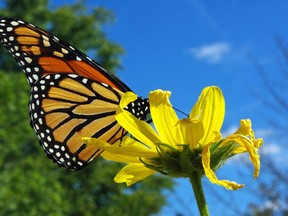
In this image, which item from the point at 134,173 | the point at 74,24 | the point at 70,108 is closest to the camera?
the point at 134,173

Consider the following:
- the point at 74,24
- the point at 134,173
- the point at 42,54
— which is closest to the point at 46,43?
the point at 42,54

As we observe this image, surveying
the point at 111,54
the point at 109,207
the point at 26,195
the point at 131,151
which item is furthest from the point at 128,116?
the point at 111,54

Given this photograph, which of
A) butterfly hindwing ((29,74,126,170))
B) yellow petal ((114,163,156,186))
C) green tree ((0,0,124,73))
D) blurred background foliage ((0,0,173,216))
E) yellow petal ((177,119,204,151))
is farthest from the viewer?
green tree ((0,0,124,73))

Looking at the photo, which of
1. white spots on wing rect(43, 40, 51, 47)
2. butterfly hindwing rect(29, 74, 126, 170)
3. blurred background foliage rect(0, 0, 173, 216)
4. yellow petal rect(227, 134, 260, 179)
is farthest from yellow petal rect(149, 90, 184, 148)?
blurred background foliage rect(0, 0, 173, 216)

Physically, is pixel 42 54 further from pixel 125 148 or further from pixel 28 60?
pixel 125 148

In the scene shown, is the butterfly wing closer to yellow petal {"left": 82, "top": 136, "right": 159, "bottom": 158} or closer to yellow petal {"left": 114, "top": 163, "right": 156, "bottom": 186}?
yellow petal {"left": 114, "top": 163, "right": 156, "bottom": 186}

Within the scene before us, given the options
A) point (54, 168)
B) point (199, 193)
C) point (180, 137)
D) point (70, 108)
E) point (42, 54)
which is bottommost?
point (199, 193)

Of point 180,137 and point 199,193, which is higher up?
point 180,137
